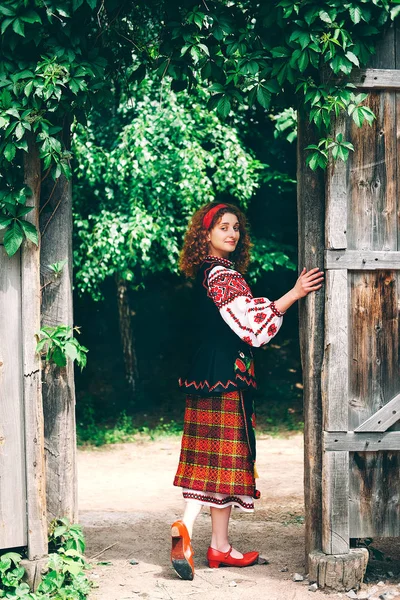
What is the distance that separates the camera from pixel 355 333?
4.26 meters

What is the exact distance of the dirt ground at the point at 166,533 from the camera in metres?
4.27

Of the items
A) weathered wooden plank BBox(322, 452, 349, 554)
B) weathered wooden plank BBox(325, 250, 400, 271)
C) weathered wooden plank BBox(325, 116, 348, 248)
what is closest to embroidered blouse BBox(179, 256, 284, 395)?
weathered wooden plank BBox(325, 250, 400, 271)

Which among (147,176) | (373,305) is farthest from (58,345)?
(147,176)

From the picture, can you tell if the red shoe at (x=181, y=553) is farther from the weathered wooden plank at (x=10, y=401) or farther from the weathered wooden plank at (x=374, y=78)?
the weathered wooden plank at (x=374, y=78)

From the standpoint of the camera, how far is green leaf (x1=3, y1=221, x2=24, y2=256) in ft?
13.1

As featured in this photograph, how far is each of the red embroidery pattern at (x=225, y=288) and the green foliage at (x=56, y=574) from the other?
1.44 metres

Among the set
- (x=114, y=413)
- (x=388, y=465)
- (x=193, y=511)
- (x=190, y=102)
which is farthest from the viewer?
(x=114, y=413)

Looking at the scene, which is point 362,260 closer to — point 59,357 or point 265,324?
point 265,324

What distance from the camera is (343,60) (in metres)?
3.99

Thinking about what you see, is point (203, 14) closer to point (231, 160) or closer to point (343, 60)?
point (343, 60)

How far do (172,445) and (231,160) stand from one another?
3308mm

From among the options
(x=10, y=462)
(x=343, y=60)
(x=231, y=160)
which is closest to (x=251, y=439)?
(x=10, y=462)

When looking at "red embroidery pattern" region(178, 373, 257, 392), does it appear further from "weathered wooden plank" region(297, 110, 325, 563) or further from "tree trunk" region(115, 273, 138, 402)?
"tree trunk" region(115, 273, 138, 402)

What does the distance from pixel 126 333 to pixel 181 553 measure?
6.62 meters
